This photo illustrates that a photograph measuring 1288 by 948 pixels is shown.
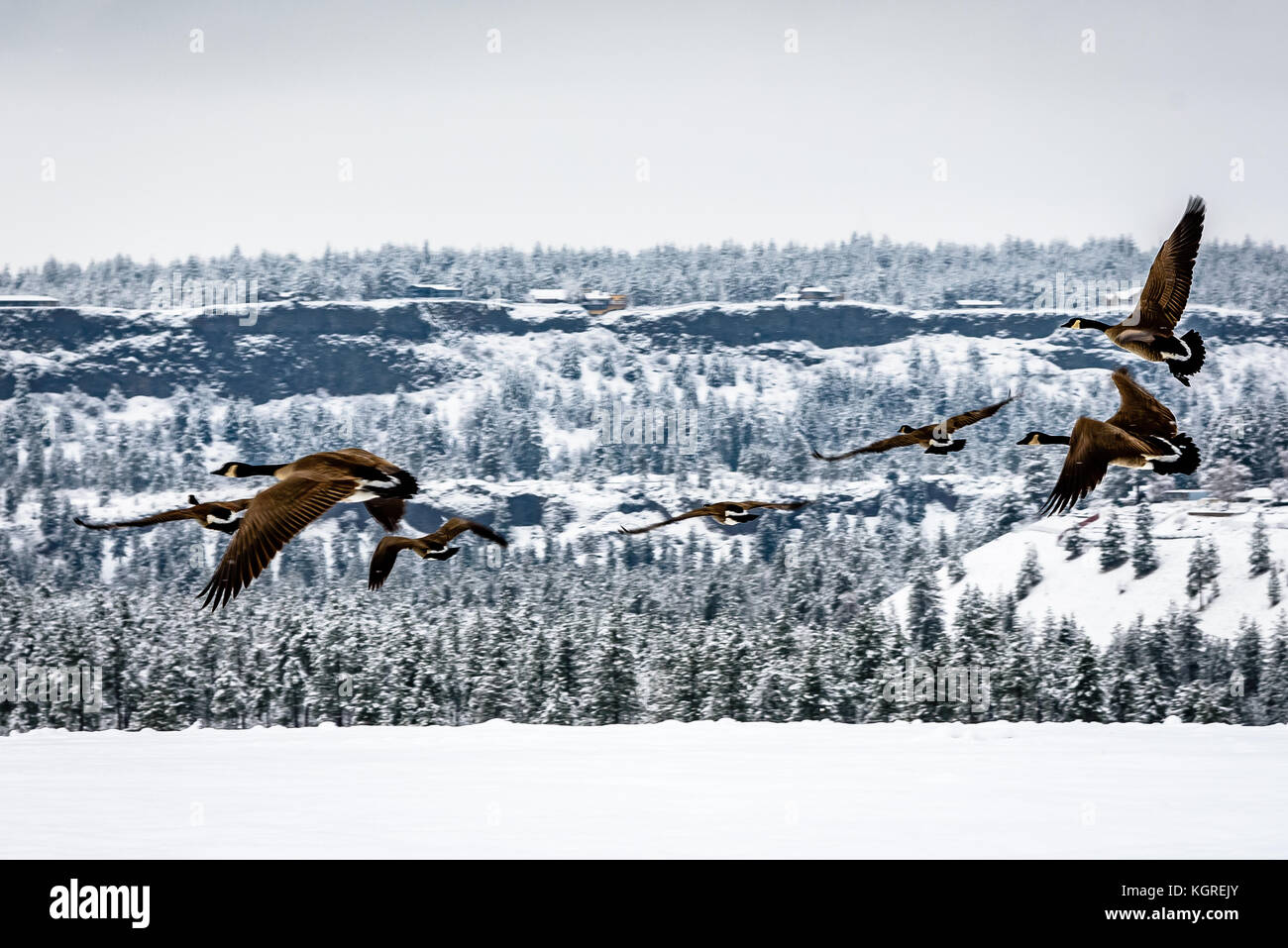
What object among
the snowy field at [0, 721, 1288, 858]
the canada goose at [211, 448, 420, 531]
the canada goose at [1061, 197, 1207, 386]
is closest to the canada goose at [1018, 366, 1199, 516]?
the canada goose at [1061, 197, 1207, 386]

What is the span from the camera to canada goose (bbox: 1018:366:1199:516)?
20250 mm

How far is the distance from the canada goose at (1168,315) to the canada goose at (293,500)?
941cm

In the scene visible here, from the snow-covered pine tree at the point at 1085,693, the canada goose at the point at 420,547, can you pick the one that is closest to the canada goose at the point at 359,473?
the canada goose at the point at 420,547

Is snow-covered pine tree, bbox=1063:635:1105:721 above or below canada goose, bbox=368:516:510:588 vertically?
below

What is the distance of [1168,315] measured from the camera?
2345 centimetres

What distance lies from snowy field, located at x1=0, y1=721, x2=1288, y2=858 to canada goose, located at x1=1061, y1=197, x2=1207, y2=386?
12289 mm

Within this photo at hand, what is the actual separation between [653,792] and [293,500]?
23949 millimetres

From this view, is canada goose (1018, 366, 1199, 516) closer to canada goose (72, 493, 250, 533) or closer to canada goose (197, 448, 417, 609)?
canada goose (197, 448, 417, 609)

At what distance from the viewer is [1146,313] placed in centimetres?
2331

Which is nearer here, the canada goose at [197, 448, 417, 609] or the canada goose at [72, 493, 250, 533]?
the canada goose at [197, 448, 417, 609]

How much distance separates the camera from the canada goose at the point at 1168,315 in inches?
881

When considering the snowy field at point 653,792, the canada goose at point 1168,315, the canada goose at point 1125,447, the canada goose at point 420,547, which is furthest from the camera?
the snowy field at point 653,792

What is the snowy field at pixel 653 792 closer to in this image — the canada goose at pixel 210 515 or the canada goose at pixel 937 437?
the canada goose at pixel 210 515
